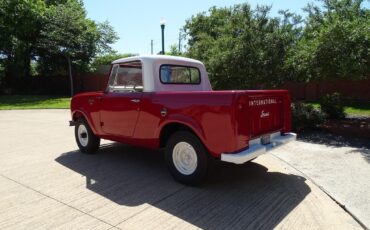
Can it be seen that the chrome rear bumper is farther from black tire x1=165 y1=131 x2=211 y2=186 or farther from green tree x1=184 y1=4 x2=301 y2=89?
green tree x1=184 y1=4 x2=301 y2=89

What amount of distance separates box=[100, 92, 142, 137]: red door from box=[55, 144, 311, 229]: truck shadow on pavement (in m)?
0.68

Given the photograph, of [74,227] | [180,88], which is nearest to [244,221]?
[74,227]

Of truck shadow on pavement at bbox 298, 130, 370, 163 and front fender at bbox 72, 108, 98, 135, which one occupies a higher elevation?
front fender at bbox 72, 108, 98, 135

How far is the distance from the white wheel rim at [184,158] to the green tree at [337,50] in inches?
210

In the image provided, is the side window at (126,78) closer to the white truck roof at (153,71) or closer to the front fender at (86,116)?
the white truck roof at (153,71)

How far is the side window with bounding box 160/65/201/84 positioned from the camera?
20.5 ft

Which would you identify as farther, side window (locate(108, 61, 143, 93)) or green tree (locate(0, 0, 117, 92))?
green tree (locate(0, 0, 117, 92))

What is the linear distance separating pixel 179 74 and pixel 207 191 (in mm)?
2450

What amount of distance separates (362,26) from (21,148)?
858cm

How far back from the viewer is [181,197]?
4867 millimetres

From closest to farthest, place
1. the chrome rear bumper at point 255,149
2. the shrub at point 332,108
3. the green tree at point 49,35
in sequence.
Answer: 1. the chrome rear bumper at point 255,149
2. the shrub at point 332,108
3. the green tree at point 49,35

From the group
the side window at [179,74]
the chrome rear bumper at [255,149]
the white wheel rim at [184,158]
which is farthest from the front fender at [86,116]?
the chrome rear bumper at [255,149]

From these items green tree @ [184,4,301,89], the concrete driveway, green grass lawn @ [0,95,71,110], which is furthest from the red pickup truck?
green grass lawn @ [0,95,71,110]

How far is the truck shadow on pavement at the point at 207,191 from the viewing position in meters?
4.23
